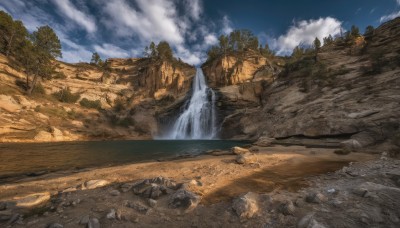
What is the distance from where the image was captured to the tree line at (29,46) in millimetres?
35000

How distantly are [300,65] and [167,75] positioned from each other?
3554 cm

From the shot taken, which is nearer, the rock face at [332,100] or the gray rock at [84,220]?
the gray rock at [84,220]

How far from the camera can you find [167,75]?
179 ft

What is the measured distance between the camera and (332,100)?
2288cm

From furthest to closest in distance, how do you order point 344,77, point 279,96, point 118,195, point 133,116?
point 133,116 < point 279,96 < point 344,77 < point 118,195

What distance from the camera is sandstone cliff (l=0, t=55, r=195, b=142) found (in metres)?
27.2

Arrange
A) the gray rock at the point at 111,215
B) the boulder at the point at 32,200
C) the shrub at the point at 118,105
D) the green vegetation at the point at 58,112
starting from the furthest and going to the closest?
the shrub at the point at 118,105 < the green vegetation at the point at 58,112 < the boulder at the point at 32,200 < the gray rock at the point at 111,215

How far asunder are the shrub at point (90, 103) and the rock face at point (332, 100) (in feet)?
99.7

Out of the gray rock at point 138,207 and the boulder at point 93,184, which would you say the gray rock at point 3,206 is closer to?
the boulder at point 93,184

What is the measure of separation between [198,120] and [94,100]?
2758cm

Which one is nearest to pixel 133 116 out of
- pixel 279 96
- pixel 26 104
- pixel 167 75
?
pixel 167 75

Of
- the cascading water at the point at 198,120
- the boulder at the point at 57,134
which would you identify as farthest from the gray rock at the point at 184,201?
the cascading water at the point at 198,120

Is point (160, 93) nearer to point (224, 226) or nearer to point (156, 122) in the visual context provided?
point (156, 122)

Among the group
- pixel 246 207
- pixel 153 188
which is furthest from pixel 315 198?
pixel 153 188
